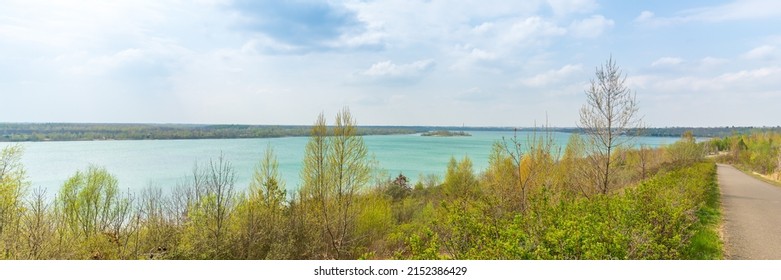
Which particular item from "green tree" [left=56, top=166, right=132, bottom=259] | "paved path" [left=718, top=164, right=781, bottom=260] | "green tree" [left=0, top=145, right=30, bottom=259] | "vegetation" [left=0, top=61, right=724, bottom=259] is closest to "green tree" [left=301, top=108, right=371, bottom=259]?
"vegetation" [left=0, top=61, right=724, bottom=259]

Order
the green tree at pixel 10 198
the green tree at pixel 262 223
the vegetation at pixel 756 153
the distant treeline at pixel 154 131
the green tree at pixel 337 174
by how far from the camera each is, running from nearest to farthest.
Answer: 1. the green tree at pixel 10 198
2. the green tree at pixel 262 223
3. the green tree at pixel 337 174
4. the distant treeline at pixel 154 131
5. the vegetation at pixel 756 153

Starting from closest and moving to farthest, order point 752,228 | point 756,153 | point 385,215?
point 752,228 → point 385,215 → point 756,153

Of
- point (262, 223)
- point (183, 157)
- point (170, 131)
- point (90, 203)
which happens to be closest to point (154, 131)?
point (170, 131)

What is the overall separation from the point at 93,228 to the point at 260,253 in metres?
6.22

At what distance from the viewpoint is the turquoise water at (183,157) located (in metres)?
12.1

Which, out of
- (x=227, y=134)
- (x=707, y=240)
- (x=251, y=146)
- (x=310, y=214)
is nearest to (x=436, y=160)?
(x=251, y=146)

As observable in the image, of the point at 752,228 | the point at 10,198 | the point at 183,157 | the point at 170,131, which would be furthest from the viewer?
the point at 183,157

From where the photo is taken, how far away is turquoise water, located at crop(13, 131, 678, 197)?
12070mm

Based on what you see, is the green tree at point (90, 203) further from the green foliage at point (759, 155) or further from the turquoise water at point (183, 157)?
the green foliage at point (759, 155)

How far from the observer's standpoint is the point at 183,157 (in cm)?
2400

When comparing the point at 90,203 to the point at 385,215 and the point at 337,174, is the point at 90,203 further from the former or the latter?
the point at 385,215

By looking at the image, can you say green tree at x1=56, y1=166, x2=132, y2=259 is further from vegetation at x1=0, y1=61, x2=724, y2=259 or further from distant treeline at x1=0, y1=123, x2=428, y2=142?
distant treeline at x1=0, y1=123, x2=428, y2=142

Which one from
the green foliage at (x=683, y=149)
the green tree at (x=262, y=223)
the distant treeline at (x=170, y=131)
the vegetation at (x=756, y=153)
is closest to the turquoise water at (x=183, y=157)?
the distant treeline at (x=170, y=131)
